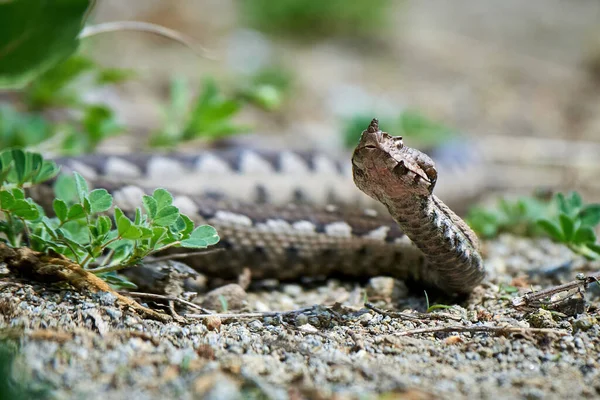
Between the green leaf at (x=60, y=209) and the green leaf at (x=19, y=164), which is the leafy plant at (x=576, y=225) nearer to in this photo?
the green leaf at (x=60, y=209)

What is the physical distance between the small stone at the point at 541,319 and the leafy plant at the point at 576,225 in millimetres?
755

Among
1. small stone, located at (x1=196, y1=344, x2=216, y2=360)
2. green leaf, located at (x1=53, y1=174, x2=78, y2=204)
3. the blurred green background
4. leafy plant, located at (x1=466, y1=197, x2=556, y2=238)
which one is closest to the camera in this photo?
small stone, located at (x1=196, y1=344, x2=216, y2=360)

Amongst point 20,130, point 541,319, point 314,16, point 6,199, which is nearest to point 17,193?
point 6,199

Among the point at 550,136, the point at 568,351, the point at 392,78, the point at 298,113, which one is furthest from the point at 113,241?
the point at 392,78

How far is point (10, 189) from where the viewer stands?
2.64m

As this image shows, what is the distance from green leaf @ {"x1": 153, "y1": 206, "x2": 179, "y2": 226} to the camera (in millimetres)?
2457

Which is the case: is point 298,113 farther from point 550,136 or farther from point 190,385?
point 190,385

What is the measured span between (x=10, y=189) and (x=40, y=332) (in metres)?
0.81

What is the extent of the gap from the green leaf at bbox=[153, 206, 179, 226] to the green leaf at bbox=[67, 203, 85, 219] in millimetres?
295

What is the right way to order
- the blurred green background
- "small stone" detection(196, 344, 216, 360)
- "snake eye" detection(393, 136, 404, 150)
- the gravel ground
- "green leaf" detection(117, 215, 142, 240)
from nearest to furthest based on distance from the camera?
the gravel ground < "small stone" detection(196, 344, 216, 360) < "green leaf" detection(117, 215, 142, 240) < "snake eye" detection(393, 136, 404, 150) < the blurred green background

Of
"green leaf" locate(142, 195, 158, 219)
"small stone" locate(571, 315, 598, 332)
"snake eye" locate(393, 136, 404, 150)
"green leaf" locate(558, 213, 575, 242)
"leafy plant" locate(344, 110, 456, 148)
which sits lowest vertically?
"green leaf" locate(142, 195, 158, 219)

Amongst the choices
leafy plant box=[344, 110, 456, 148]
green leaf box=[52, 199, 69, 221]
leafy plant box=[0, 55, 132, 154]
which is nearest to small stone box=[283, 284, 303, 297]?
green leaf box=[52, 199, 69, 221]

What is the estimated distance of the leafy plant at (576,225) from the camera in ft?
10.5

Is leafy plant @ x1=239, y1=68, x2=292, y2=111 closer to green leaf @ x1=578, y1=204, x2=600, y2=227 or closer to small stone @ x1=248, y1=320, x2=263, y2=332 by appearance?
green leaf @ x1=578, y1=204, x2=600, y2=227
